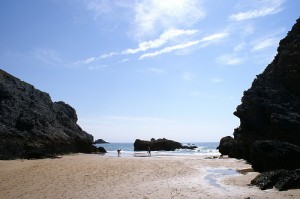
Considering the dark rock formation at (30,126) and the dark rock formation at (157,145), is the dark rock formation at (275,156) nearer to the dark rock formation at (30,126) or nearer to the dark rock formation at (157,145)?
the dark rock formation at (30,126)

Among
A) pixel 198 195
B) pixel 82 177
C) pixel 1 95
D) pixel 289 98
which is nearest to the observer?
pixel 198 195

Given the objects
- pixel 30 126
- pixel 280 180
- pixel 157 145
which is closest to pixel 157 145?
pixel 157 145

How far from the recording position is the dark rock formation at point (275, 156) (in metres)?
22.1

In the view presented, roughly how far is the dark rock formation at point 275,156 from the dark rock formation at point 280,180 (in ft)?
17.9

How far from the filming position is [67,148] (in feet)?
180

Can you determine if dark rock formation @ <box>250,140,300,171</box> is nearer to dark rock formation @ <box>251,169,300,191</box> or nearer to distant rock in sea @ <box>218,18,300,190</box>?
distant rock in sea @ <box>218,18,300,190</box>

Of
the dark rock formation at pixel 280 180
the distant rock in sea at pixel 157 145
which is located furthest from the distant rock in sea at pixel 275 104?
the distant rock in sea at pixel 157 145

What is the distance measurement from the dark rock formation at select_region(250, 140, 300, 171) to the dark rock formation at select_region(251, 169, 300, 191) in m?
5.45

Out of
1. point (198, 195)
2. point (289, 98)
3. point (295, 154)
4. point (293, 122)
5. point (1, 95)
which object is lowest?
point (198, 195)

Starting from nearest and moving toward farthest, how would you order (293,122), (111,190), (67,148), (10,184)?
(111,190) < (10,184) < (293,122) < (67,148)

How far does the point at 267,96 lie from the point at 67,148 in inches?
1465

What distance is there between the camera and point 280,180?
1648 centimetres

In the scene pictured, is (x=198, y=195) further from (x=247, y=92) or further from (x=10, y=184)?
(x=247, y=92)

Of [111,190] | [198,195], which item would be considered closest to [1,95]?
[111,190]
